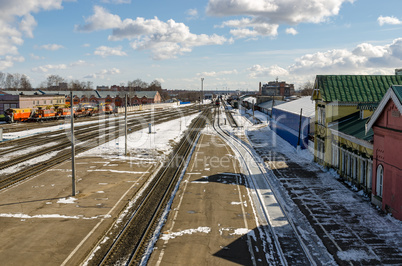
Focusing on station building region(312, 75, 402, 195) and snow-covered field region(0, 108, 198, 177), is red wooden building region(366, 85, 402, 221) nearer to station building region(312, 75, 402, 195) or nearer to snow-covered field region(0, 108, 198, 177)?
station building region(312, 75, 402, 195)

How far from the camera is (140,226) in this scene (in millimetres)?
14922

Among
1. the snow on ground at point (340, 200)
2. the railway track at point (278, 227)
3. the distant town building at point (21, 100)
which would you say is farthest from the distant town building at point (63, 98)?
the snow on ground at point (340, 200)

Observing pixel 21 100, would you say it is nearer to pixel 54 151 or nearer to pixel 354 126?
pixel 54 151

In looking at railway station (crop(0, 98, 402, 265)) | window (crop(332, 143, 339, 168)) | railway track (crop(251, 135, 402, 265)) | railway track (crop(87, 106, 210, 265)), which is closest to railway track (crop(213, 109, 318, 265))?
railway station (crop(0, 98, 402, 265))

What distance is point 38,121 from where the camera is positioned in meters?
61.4

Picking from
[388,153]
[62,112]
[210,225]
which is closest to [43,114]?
[62,112]

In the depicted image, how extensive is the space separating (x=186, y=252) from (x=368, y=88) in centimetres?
2233

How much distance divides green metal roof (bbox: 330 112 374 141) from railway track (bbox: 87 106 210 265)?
12.0m

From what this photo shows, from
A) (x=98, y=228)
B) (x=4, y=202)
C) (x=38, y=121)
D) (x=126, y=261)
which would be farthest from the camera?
(x=38, y=121)

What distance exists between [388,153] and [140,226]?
41.0 ft

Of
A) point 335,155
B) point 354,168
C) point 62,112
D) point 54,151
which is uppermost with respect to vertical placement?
point 62,112

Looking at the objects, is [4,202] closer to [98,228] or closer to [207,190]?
[98,228]

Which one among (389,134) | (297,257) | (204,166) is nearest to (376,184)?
(389,134)

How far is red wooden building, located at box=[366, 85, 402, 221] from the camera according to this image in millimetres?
15492
